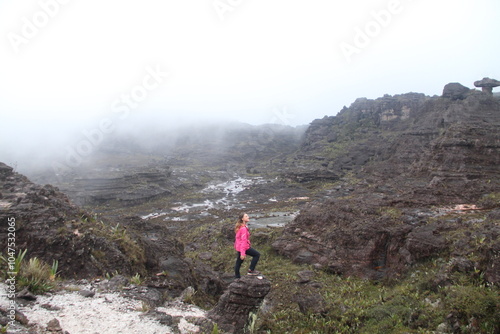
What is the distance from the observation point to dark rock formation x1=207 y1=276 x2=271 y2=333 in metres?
6.84

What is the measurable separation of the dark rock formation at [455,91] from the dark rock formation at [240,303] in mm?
63357

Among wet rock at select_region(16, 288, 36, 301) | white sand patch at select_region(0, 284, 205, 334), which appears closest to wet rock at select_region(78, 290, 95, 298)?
white sand patch at select_region(0, 284, 205, 334)

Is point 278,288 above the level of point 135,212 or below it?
above

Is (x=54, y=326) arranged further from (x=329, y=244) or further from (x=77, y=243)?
(x=329, y=244)

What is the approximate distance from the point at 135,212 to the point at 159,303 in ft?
137

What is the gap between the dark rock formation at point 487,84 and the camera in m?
52.8

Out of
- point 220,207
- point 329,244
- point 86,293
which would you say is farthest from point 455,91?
point 86,293

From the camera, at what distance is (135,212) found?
151 ft

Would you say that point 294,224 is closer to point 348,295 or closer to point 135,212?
point 348,295

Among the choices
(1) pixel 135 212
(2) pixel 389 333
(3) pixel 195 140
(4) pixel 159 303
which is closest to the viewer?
(2) pixel 389 333

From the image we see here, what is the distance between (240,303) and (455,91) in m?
65.4

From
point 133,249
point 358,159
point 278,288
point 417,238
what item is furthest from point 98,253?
point 358,159

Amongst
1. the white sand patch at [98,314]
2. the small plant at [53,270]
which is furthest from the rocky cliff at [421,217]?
the small plant at [53,270]

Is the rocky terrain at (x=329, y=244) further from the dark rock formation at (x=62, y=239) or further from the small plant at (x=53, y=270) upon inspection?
the small plant at (x=53, y=270)
